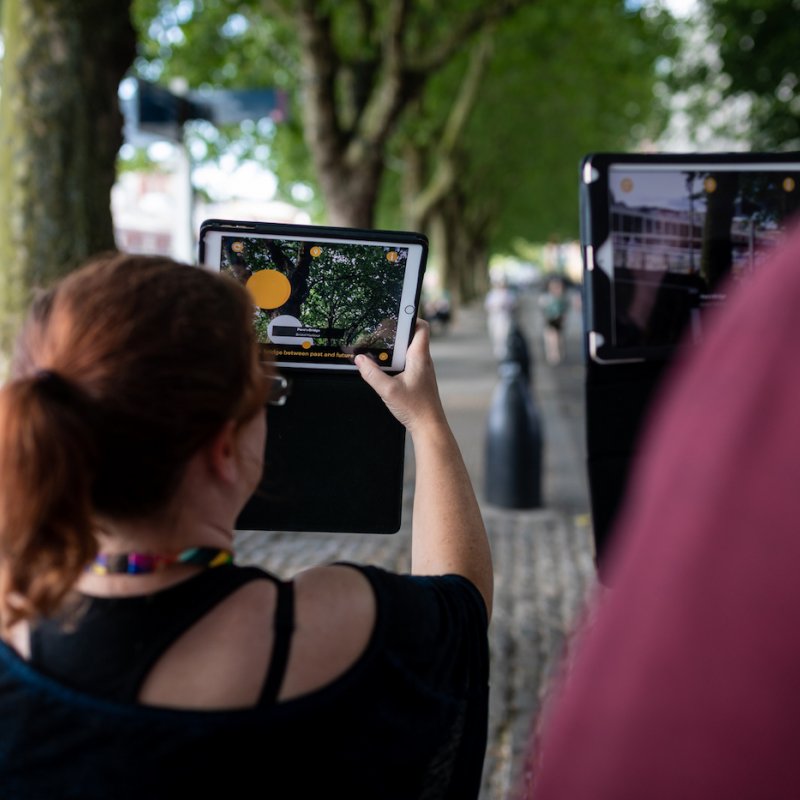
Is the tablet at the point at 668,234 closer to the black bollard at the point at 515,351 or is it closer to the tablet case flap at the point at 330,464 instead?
the tablet case flap at the point at 330,464

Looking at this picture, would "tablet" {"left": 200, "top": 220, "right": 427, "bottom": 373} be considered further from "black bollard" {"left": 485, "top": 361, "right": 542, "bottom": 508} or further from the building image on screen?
"black bollard" {"left": 485, "top": 361, "right": 542, "bottom": 508}

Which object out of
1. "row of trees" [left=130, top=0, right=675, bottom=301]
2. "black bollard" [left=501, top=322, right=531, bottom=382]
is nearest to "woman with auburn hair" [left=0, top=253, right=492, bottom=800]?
"black bollard" [left=501, top=322, right=531, bottom=382]

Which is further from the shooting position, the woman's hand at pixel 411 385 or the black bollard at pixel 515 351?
the black bollard at pixel 515 351

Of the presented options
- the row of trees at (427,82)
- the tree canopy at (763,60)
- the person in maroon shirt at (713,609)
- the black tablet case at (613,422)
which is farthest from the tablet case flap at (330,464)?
the row of trees at (427,82)

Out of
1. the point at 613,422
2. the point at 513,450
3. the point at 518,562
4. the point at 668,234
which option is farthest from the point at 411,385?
the point at 513,450

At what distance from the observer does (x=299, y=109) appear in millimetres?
22953

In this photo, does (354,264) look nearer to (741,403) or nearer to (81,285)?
(81,285)

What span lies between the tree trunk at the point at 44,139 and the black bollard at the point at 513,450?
3.52m

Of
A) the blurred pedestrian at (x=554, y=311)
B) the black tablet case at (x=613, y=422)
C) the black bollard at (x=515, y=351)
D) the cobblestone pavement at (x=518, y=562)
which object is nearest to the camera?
the black tablet case at (x=613, y=422)

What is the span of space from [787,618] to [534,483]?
7685mm

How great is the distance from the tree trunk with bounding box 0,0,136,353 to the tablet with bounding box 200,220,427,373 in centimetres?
449

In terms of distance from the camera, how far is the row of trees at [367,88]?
6.01 meters

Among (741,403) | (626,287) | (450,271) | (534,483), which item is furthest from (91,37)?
(450,271)

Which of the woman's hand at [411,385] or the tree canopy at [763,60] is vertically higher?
the tree canopy at [763,60]
